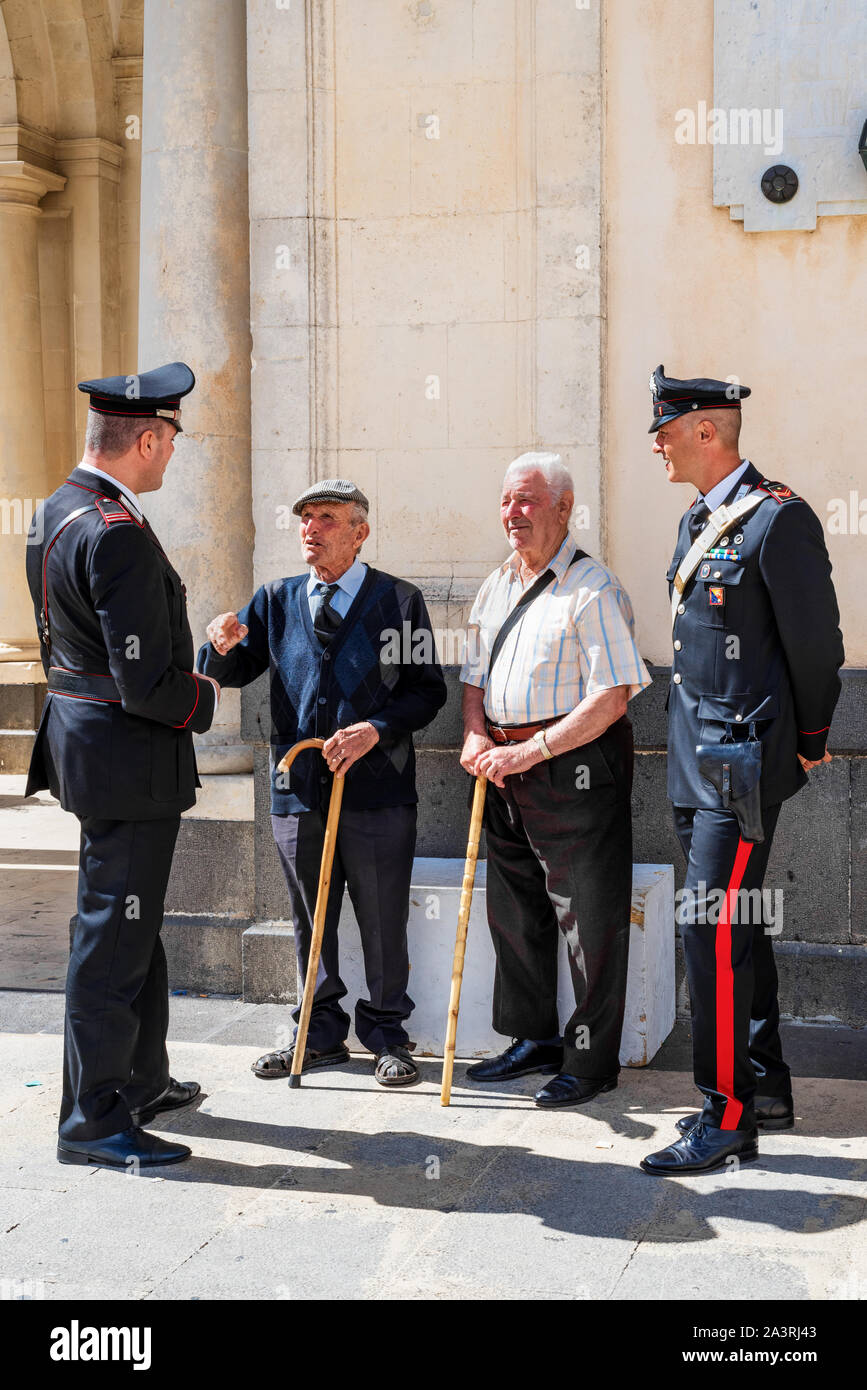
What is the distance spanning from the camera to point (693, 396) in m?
4.26

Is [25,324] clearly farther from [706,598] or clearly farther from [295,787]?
[706,598]

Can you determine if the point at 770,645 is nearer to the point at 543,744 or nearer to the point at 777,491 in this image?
the point at 777,491

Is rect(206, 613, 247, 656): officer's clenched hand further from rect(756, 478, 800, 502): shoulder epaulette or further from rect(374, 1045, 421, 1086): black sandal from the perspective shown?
rect(756, 478, 800, 502): shoulder epaulette

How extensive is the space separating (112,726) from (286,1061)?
4.79 ft

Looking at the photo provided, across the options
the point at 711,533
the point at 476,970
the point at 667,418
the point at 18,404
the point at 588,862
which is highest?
the point at 18,404

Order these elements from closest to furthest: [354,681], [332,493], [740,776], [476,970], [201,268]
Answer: [740,776] < [332,493] < [354,681] < [476,970] < [201,268]

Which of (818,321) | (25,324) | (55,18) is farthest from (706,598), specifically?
(55,18)

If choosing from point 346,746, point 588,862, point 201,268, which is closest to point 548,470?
point 346,746

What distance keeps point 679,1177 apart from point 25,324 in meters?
11.7

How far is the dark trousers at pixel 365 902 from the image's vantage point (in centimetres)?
506

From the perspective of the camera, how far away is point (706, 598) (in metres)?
4.23

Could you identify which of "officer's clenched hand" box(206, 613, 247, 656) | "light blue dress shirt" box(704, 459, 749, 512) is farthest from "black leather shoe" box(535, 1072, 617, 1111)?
"light blue dress shirt" box(704, 459, 749, 512)

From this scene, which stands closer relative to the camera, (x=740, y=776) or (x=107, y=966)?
(x=740, y=776)

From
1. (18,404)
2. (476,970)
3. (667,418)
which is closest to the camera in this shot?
(667,418)
